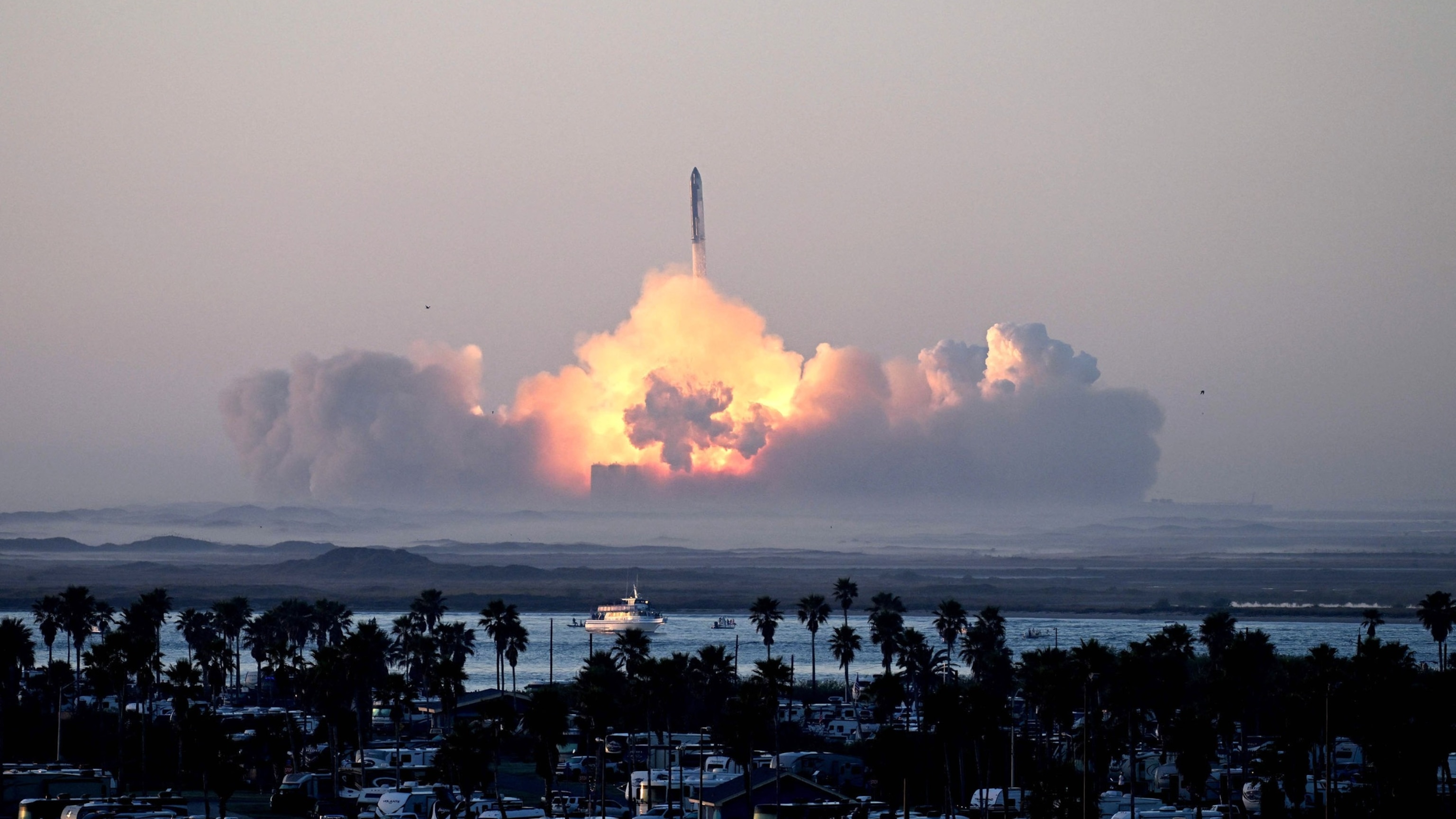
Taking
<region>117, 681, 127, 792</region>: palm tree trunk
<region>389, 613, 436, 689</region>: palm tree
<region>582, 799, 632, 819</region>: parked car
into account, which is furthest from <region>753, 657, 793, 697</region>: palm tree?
<region>389, 613, 436, 689</region>: palm tree

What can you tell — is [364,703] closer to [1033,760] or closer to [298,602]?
[1033,760]

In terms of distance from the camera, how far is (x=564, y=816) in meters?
80.8

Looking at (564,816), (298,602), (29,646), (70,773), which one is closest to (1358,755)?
(564,816)

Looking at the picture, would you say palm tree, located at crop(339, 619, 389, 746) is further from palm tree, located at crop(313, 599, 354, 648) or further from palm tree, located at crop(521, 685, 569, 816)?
palm tree, located at crop(313, 599, 354, 648)

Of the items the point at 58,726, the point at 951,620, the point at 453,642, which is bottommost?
the point at 58,726

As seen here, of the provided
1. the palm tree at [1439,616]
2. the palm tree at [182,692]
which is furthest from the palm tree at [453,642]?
the palm tree at [1439,616]

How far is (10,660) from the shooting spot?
106 metres

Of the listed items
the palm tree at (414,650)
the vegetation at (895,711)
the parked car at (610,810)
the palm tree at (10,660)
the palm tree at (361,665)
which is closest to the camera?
the vegetation at (895,711)

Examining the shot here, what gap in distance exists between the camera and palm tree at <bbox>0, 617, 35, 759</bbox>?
101812 millimetres

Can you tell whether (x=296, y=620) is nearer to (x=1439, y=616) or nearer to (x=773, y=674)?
(x=773, y=674)

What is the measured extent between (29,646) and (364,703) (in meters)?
35.8

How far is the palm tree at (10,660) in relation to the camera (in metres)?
102

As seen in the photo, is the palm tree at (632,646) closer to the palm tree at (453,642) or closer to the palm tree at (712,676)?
the palm tree at (712,676)

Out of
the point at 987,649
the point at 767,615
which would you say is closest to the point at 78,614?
the point at 767,615
